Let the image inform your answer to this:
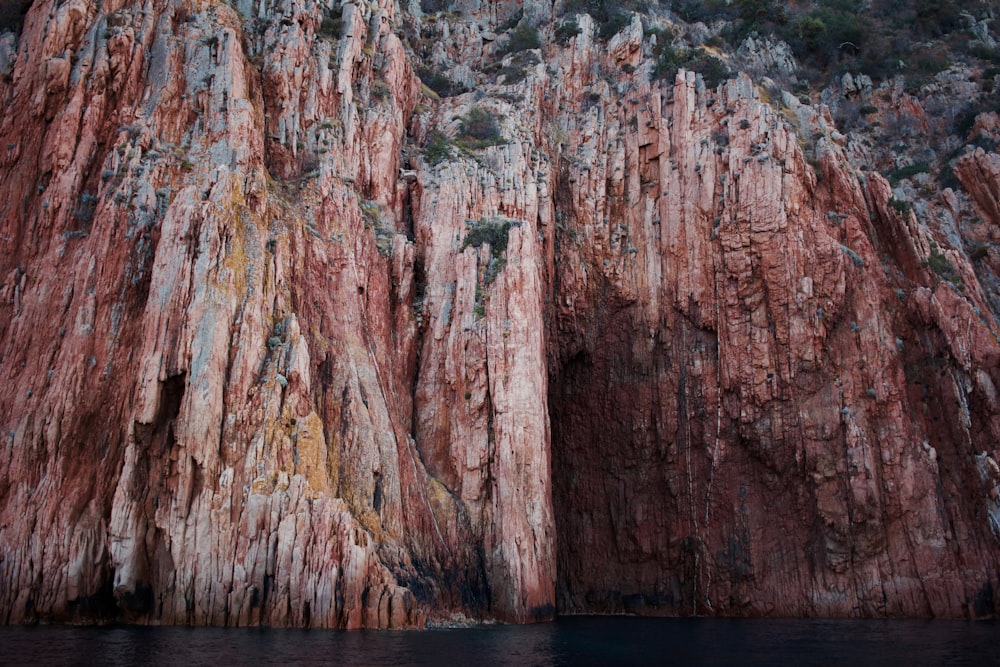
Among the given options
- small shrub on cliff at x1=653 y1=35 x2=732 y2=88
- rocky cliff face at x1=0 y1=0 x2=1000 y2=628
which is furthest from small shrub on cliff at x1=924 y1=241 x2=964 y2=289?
small shrub on cliff at x1=653 y1=35 x2=732 y2=88

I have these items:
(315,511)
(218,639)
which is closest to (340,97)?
(315,511)

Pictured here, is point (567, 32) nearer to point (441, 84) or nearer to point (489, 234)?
point (441, 84)

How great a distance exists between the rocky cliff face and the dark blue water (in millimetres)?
3129

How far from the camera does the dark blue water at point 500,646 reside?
19.5 m

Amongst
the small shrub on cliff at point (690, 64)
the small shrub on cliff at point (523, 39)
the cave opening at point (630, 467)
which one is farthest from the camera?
the small shrub on cliff at point (523, 39)

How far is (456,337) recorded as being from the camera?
3919 cm

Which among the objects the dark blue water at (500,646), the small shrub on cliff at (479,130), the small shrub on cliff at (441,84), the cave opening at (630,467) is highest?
the small shrub on cliff at (441,84)

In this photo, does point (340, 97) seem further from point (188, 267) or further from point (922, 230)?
point (922, 230)

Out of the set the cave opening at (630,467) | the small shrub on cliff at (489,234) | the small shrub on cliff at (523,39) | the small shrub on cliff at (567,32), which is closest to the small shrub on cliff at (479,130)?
the small shrub on cliff at (489,234)

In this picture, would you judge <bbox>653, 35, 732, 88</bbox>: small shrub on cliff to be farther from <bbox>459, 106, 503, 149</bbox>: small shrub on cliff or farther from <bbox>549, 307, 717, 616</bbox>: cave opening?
<bbox>549, 307, 717, 616</bbox>: cave opening

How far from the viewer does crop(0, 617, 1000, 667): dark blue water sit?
63.8ft

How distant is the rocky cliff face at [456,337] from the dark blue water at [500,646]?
3129mm

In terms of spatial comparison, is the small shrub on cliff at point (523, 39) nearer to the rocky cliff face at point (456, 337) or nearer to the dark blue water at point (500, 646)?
the rocky cliff face at point (456, 337)

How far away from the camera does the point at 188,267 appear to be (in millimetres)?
31109
